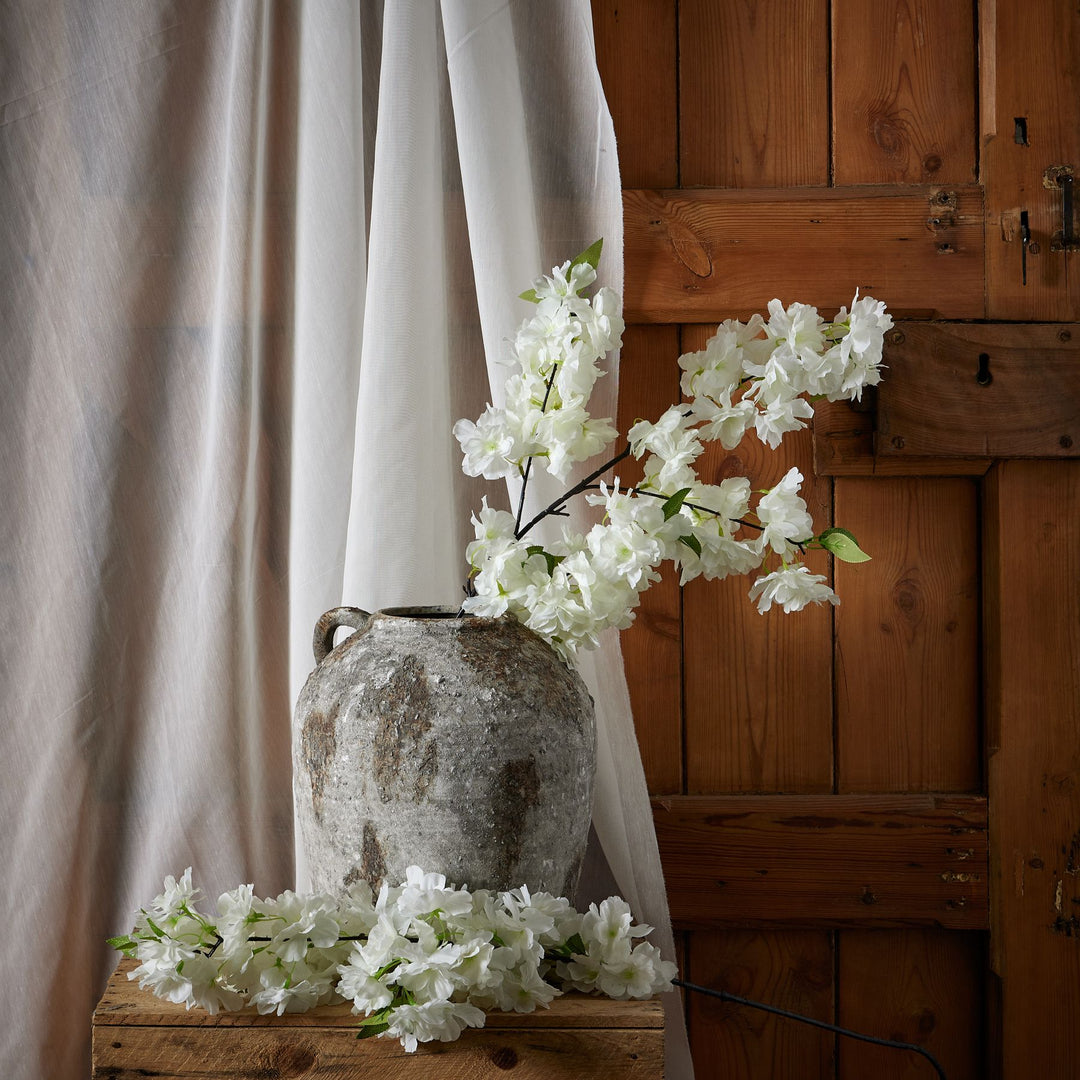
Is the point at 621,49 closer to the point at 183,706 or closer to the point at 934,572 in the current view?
the point at 934,572

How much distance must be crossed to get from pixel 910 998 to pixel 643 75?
1141mm

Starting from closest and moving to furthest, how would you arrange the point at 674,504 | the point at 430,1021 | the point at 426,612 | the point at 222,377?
the point at 430,1021
the point at 674,504
the point at 426,612
the point at 222,377

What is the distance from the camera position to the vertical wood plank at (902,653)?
3.89 ft

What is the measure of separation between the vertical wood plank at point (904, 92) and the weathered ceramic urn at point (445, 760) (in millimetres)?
766

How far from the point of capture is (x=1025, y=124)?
1156mm

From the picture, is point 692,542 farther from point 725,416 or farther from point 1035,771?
A: point 1035,771

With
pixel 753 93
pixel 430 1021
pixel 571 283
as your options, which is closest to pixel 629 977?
pixel 430 1021

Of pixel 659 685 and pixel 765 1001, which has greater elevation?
pixel 659 685

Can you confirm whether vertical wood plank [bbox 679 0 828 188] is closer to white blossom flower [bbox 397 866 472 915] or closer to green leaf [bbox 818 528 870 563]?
green leaf [bbox 818 528 870 563]

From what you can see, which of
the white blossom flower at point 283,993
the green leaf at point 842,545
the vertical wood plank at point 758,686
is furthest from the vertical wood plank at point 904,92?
the white blossom flower at point 283,993

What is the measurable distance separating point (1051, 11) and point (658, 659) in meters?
0.88

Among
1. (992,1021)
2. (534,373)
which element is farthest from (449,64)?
(992,1021)

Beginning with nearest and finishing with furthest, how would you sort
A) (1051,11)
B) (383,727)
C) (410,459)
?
(383,727) < (410,459) < (1051,11)

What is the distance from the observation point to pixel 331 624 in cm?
88
